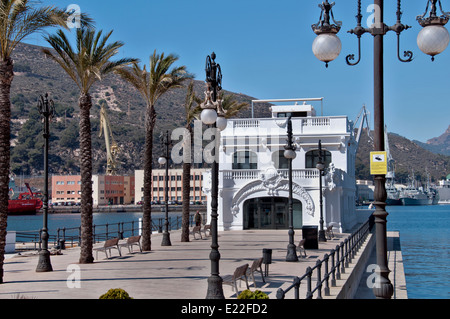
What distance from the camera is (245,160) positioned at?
42.0 metres

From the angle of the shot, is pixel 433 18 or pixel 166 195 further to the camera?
pixel 166 195

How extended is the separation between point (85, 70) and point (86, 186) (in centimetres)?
437

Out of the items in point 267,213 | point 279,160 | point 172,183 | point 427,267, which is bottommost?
point 427,267

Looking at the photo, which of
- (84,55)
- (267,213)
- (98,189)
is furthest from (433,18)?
(98,189)

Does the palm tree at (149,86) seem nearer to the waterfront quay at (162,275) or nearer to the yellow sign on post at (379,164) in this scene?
the waterfront quay at (162,275)

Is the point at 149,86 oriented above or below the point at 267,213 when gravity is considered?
above

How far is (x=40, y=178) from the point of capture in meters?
162

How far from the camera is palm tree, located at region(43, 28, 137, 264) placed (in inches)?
797

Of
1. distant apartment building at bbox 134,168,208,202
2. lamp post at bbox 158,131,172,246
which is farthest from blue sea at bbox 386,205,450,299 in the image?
distant apartment building at bbox 134,168,208,202

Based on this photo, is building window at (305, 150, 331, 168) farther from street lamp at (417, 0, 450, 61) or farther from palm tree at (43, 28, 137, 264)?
street lamp at (417, 0, 450, 61)

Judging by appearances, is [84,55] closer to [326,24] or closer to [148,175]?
[148,175]

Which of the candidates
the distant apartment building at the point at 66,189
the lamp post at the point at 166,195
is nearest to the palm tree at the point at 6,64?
the lamp post at the point at 166,195

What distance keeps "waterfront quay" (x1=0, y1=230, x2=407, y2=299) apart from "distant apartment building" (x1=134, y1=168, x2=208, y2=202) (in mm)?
103980
